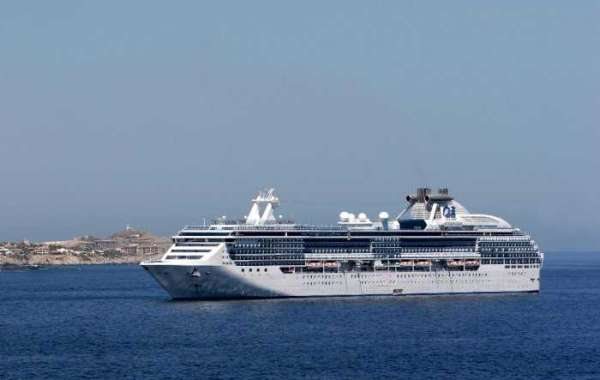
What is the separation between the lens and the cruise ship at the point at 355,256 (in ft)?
336

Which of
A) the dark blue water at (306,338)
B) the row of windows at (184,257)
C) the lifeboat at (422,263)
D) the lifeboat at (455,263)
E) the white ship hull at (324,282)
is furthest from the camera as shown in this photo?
the lifeboat at (455,263)

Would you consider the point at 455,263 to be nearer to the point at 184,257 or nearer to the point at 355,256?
the point at 355,256

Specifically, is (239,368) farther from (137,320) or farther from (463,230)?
(463,230)

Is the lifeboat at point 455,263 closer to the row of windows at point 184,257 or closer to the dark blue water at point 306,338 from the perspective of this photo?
the dark blue water at point 306,338

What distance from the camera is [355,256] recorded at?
11138 centimetres

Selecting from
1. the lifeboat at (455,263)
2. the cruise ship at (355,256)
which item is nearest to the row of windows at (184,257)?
the cruise ship at (355,256)

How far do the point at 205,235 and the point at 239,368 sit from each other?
3743 cm

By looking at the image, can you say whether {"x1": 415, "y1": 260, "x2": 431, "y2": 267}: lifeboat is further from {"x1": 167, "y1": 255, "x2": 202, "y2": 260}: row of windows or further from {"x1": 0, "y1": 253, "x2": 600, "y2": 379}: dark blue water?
{"x1": 167, "y1": 255, "x2": 202, "y2": 260}: row of windows

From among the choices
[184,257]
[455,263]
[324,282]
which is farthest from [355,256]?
[184,257]

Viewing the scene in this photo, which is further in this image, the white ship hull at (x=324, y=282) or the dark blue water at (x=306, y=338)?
Answer: the white ship hull at (x=324, y=282)

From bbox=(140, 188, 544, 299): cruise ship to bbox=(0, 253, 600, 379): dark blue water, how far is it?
6.84 feet

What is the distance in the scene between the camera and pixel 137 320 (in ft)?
303

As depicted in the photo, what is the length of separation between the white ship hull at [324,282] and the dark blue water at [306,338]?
1648 mm

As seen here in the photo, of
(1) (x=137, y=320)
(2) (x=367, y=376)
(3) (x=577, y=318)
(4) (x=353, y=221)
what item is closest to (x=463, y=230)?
(4) (x=353, y=221)
